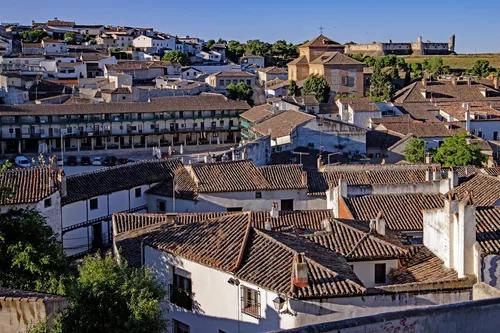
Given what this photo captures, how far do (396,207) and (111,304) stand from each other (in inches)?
523

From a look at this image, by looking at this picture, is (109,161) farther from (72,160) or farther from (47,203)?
(47,203)

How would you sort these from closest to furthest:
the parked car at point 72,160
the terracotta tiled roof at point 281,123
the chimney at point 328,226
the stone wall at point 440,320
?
the stone wall at point 440,320 → the chimney at point 328,226 → the terracotta tiled roof at point 281,123 → the parked car at point 72,160

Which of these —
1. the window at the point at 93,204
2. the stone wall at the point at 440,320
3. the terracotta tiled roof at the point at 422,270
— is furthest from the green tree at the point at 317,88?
the stone wall at the point at 440,320

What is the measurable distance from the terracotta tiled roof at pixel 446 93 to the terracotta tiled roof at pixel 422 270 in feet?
184

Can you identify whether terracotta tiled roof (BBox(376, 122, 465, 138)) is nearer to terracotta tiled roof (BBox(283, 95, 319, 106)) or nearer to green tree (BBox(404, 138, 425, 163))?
green tree (BBox(404, 138, 425, 163))

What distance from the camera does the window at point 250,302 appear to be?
1399 cm

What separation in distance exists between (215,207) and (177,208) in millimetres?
1794

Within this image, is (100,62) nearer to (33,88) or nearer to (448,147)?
(33,88)

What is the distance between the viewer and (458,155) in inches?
1599

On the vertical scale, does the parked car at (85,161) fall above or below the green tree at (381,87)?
below

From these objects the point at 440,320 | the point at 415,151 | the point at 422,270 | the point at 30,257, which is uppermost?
the point at 440,320

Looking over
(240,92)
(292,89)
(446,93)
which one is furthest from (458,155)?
(292,89)

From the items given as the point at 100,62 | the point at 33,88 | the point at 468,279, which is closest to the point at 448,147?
the point at 468,279

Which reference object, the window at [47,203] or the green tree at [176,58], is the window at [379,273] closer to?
the window at [47,203]
